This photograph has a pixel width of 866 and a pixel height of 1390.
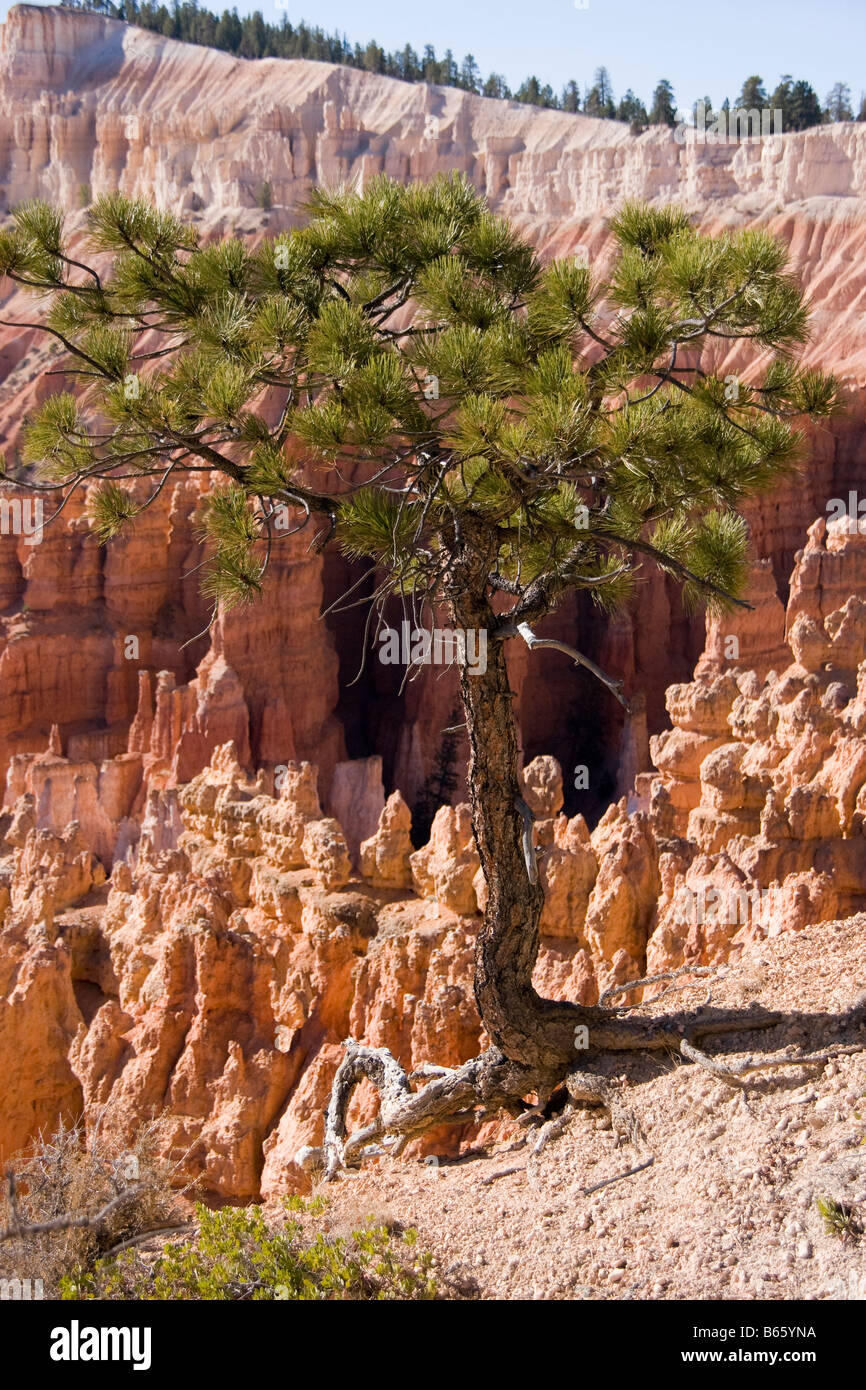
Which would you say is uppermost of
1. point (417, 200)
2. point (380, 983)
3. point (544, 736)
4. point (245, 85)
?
point (245, 85)

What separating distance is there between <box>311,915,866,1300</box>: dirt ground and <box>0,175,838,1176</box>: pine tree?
0.33 metres

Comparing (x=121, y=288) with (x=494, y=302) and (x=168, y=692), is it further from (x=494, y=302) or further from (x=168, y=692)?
(x=168, y=692)

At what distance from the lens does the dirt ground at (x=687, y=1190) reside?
16.0 ft

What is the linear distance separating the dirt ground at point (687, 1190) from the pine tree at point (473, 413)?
331mm

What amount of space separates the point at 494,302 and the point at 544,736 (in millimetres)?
18312

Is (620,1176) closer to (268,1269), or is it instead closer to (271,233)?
(268,1269)

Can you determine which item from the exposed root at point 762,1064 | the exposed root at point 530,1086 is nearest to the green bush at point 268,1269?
the exposed root at point 530,1086

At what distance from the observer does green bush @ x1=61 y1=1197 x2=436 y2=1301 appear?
5.12 m

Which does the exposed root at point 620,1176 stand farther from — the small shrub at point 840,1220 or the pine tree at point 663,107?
the pine tree at point 663,107

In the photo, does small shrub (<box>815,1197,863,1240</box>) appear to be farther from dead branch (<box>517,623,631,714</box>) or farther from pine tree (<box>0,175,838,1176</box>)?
dead branch (<box>517,623,631,714</box>)

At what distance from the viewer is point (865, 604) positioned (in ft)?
52.9

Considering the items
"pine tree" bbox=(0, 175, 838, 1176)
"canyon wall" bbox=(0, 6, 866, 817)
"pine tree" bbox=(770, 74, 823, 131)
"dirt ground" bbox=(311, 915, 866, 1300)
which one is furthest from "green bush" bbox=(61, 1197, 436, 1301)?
"pine tree" bbox=(770, 74, 823, 131)

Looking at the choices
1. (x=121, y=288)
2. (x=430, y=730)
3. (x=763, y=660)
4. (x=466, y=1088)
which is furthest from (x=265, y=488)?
(x=430, y=730)

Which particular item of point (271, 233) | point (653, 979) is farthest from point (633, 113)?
point (653, 979)
